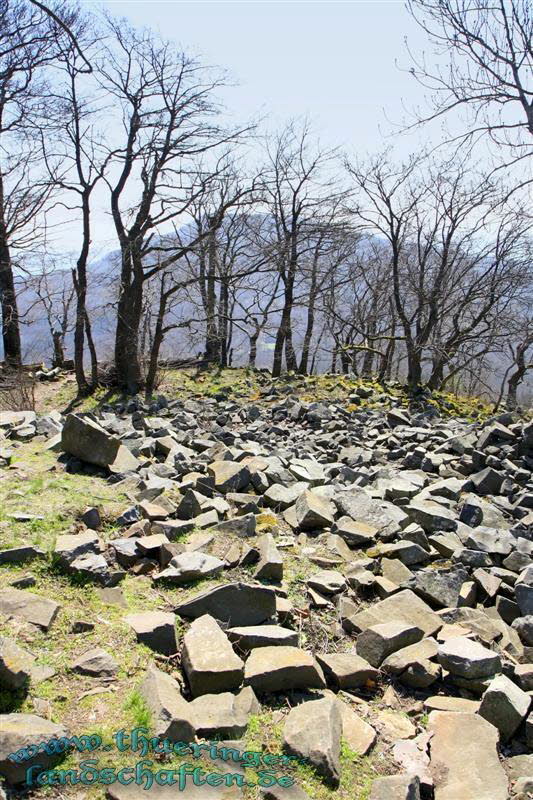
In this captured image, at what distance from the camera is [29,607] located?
3.12 meters

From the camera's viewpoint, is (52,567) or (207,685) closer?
(207,685)

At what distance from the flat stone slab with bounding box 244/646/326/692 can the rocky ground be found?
0.04 ft

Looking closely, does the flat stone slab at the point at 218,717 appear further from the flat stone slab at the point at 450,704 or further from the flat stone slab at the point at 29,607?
the flat stone slab at the point at 450,704

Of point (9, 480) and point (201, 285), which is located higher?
point (201, 285)

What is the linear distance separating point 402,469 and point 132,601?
5274 mm

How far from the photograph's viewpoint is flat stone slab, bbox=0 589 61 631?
3.04m

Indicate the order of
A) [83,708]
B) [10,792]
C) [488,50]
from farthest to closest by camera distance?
1. [488,50]
2. [83,708]
3. [10,792]

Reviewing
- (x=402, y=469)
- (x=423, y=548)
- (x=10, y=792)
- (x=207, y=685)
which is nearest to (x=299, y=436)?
(x=402, y=469)

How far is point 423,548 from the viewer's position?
4953 mm

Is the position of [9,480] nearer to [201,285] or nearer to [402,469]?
[402,469]

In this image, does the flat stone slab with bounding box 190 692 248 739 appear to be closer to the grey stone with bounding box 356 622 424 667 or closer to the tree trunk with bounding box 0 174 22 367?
the grey stone with bounding box 356 622 424 667

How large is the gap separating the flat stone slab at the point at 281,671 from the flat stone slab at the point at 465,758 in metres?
0.65

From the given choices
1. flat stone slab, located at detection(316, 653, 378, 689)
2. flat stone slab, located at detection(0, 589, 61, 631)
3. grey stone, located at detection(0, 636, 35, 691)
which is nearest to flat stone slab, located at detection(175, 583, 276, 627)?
flat stone slab, located at detection(316, 653, 378, 689)

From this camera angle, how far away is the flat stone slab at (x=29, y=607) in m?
3.04
